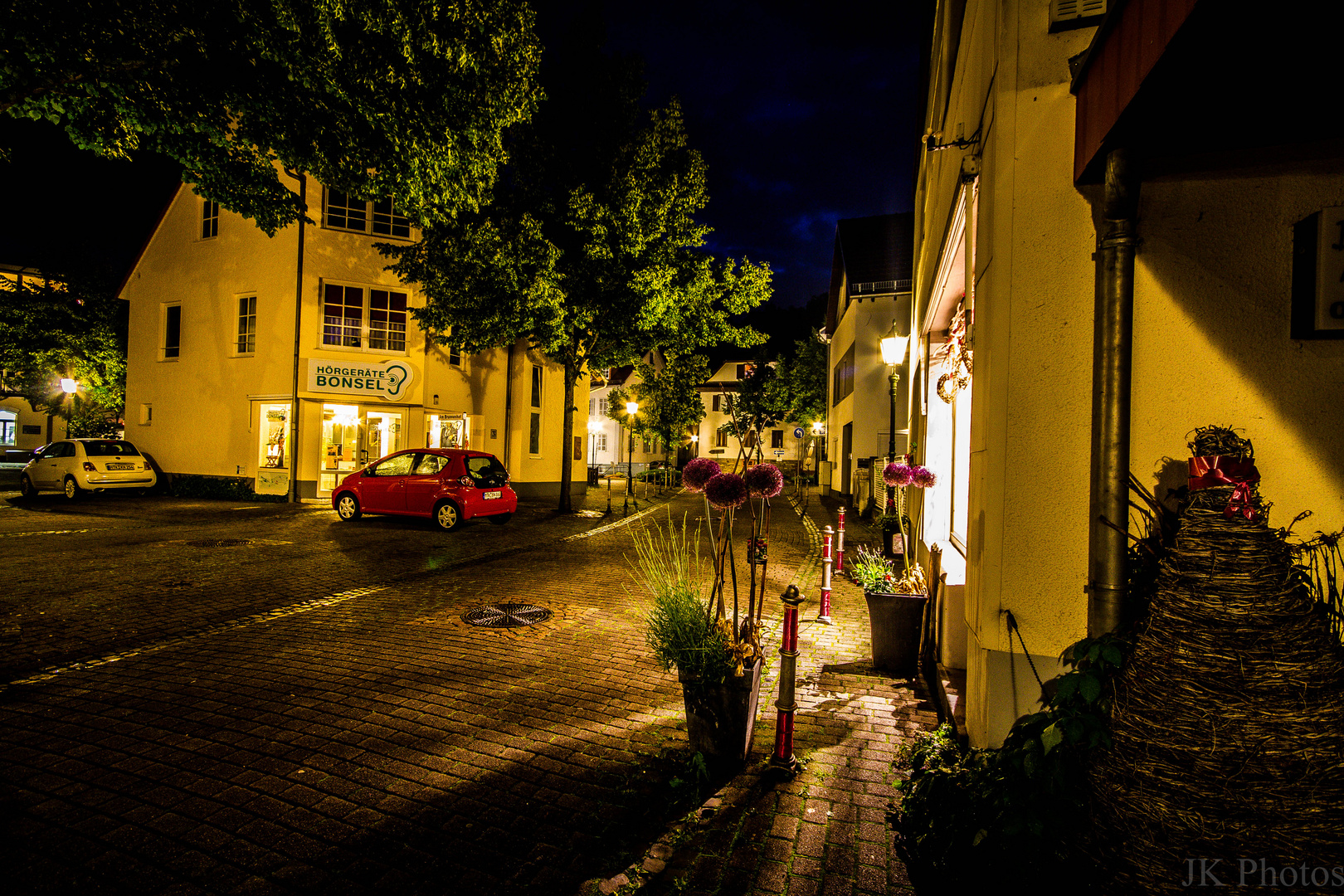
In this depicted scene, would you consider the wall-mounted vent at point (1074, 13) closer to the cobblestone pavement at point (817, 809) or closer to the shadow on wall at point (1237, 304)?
the shadow on wall at point (1237, 304)

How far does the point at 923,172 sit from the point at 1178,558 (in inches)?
383

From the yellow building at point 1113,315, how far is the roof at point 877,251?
68.4 feet

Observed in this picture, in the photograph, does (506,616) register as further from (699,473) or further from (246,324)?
(246,324)

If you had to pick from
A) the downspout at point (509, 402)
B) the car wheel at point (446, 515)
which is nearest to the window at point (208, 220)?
the downspout at point (509, 402)

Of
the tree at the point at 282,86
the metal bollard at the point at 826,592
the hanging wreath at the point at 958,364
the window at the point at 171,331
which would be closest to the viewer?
the hanging wreath at the point at 958,364

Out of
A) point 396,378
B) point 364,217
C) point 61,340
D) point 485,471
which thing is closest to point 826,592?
point 485,471

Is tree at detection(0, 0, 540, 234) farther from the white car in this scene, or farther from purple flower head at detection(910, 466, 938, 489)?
the white car

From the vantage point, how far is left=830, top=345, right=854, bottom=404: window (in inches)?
972

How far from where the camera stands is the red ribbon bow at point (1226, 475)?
1902mm

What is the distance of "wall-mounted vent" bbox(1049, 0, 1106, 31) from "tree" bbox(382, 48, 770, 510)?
11.9 metres

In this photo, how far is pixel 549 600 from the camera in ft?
24.1

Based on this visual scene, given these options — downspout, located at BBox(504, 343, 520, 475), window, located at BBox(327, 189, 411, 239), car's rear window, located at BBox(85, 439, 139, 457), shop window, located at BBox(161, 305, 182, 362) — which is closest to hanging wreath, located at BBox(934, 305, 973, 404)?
downspout, located at BBox(504, 343, 520, 475)

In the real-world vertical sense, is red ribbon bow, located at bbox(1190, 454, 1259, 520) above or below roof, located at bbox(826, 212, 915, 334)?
below

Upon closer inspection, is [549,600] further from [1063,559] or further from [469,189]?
[469,189]
